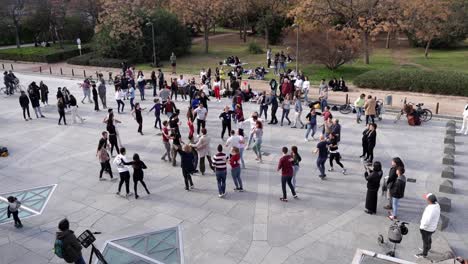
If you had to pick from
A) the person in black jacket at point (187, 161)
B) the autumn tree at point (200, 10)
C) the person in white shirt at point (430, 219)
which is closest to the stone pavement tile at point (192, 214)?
the person in black jacket at point (187, 161)

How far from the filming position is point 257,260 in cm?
926

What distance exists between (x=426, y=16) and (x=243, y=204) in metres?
30.9

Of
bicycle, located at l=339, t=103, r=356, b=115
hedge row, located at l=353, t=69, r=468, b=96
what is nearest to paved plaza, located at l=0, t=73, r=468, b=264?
bicycle, located at l=339, t=103, r=356, b=115

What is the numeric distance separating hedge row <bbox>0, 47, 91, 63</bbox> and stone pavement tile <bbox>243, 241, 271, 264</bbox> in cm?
3781

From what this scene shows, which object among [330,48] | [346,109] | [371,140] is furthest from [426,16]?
[371,140]

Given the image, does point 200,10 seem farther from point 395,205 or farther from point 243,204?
point 395,205

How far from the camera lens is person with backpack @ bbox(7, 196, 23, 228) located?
10.5 meters

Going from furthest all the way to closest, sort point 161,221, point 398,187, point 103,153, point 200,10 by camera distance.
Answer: point 200,10, point 103,153, point 161,221, point 398,187

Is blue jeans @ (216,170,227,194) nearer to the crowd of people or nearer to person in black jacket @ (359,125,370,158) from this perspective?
the crowd of people

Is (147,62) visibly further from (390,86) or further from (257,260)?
(257,260)

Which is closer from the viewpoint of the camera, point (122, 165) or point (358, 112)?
point (122, 165)

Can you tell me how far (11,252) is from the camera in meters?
9.88

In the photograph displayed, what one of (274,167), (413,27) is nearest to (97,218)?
(274,167)

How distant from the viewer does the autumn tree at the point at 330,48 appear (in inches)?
1238
